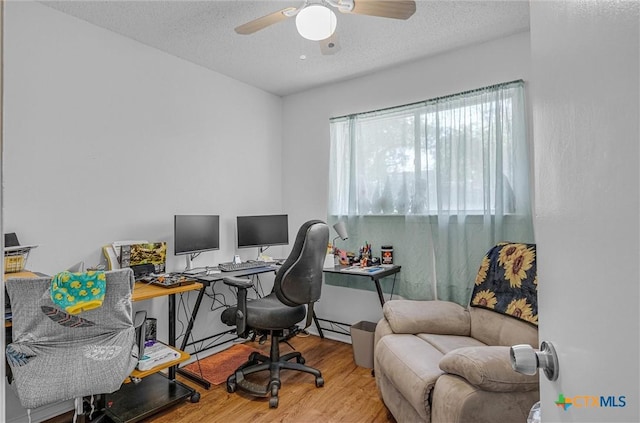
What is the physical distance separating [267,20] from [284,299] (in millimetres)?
1744

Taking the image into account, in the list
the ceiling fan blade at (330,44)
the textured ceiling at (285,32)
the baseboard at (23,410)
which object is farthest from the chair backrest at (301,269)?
the baseboard at (23,410)

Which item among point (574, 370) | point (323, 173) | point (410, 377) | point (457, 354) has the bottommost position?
point (410, 377)

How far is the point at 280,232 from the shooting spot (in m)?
3.44

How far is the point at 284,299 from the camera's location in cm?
230

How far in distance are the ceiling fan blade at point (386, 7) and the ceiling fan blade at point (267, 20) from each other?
36cm

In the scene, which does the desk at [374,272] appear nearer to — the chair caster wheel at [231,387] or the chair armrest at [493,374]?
the chair caster wheel at [231,387]

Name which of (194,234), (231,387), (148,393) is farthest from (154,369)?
(194,234)

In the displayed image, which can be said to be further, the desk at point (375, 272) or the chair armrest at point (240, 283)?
the desk at point (375, 272)

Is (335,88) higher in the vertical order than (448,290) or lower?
higher

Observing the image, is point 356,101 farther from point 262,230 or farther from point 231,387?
point 231,387

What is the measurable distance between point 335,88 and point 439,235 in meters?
1.83

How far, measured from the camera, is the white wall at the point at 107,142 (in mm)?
2059

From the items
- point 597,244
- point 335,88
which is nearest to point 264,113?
point 335,88

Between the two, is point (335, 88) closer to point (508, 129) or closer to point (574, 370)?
point (508, 129)
